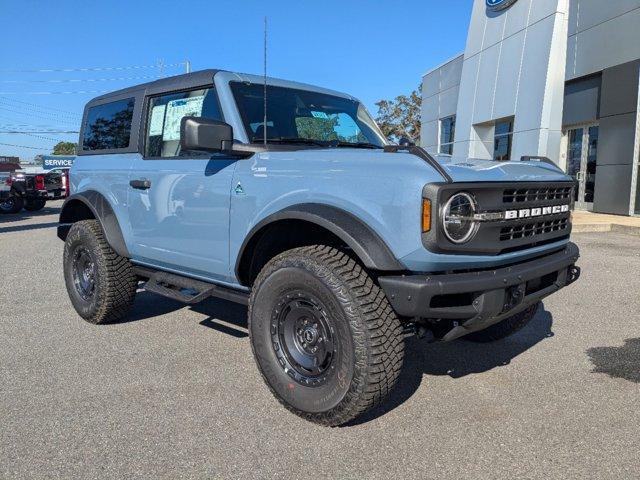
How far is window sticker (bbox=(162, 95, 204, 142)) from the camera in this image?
152 inches

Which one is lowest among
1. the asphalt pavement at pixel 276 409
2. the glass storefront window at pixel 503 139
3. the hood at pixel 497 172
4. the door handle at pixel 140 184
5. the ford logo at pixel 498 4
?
the asphalt pavement at pixel 276 409

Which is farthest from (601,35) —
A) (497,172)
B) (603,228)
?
(497,172)

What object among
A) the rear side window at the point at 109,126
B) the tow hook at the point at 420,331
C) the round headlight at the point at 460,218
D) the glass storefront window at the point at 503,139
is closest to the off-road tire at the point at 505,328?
the tow hook at the point at 420,331

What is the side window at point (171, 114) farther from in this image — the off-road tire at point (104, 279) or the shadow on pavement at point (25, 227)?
the shadow on pavement at point (25, 227)

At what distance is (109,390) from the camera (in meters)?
3.37

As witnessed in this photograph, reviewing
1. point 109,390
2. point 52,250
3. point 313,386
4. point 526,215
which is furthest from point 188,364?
point 52,250

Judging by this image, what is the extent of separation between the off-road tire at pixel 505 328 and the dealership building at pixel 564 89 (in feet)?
36.5

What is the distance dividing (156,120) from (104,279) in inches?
54.8

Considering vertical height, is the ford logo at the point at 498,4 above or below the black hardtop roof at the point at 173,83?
above

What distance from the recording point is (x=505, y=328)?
4.11 meters

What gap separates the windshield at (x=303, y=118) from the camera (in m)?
3.57

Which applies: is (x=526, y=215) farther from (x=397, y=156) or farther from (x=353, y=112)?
(x=353, y=112)

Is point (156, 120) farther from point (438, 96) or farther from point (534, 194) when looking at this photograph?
point (438, 96)

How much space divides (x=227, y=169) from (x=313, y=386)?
1.46 metres
